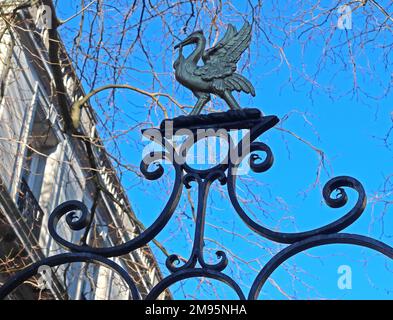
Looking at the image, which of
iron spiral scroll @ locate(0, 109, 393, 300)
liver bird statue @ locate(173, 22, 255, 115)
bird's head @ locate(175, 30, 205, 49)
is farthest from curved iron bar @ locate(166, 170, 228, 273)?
bird's head @ locate(175, 30, 205, 49)

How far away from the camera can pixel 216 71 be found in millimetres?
3516

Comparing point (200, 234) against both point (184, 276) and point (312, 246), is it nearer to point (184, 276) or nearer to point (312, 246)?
point (184, 276)

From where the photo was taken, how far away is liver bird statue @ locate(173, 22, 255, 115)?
3453 millimetres

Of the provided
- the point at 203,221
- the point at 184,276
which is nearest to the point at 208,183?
the point at 203,221

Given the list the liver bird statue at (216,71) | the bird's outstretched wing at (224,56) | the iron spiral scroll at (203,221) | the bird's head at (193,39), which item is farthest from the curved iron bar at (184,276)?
the bird's head at (193,39)

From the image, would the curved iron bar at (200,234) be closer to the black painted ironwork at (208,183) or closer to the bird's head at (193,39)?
the black painted ironwork at (208,183)

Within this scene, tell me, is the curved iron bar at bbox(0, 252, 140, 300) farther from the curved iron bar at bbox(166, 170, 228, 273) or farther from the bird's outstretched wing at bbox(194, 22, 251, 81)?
the bird's outstretched wing at bbox(194, 22, 251, 81)

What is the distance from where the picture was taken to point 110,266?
10.9ft

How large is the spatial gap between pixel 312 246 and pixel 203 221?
435 mm
